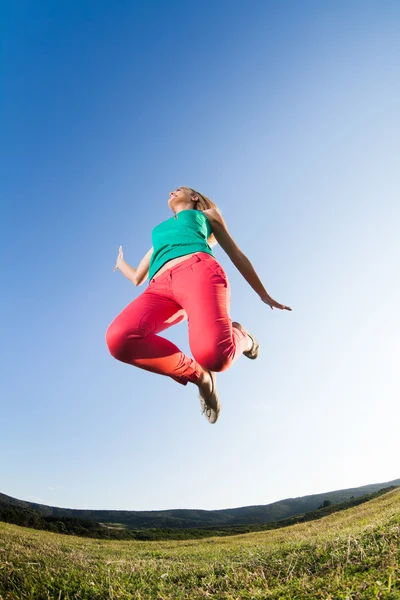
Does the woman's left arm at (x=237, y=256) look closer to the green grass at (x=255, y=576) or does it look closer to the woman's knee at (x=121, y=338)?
the woman's knee at (x=121, y=338)

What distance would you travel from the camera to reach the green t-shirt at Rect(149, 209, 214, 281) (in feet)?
10.9

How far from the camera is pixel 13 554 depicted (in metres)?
2.41

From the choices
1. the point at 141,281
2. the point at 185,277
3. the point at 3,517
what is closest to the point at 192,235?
the point at 185,277

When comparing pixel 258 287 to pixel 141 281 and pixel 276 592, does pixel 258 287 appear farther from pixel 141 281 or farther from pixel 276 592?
pixel 276 592

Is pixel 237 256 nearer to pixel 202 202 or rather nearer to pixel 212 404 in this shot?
pixel 202 202

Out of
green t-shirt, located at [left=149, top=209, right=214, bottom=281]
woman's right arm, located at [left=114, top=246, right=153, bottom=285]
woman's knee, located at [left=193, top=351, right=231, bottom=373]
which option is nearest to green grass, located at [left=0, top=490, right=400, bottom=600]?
woman's knee, located at [left=193, top=351, right=231, bottom=373]

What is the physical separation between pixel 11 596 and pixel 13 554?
91 cm

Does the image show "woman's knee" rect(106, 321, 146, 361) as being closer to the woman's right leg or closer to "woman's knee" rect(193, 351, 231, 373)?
the woman's right leg

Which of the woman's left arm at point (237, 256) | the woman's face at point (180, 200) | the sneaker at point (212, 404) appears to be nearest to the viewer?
the woman's left arm at point (237, 256)

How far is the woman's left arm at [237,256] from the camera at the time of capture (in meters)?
3.63

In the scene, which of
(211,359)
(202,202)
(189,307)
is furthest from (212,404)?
(202,202)

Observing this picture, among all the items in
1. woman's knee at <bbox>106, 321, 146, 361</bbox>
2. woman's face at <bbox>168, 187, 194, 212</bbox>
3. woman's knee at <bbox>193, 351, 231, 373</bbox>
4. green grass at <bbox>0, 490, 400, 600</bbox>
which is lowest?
green grass at <bbox>0, 490, 400, 600</bbox>

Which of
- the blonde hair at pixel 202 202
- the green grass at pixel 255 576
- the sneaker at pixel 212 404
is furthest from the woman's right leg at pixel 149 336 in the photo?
the green grass at pixel 255 576

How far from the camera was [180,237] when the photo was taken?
3.39 metres
